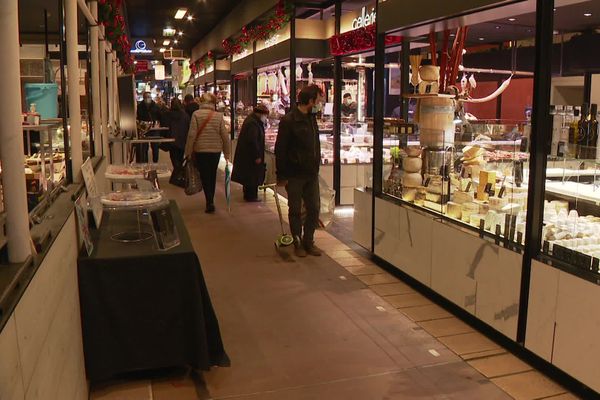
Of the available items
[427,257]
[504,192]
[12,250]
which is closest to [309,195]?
[427,257]

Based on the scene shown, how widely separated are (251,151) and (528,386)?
5.30m

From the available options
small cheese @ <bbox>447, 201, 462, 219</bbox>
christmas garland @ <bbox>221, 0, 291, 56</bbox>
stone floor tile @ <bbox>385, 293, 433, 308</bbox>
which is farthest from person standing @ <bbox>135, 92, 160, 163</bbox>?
small cheese @ <bbox>447, 201, 462, 219</bbox>

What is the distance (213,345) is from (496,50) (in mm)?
7512

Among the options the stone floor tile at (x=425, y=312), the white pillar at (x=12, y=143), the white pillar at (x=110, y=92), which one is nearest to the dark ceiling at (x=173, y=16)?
the white pillar at (x=110, y=92)

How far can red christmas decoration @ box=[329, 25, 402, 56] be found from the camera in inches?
274

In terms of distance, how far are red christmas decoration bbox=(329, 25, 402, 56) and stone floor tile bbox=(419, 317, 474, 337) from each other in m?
3.27

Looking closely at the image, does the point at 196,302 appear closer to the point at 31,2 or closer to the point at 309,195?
the point at 309,195

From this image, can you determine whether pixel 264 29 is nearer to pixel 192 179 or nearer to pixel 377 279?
pixel 192 179

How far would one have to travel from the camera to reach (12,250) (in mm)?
1667

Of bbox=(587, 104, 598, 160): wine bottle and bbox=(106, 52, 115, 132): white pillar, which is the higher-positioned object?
bbox=(106, 52, 115, 132): white pillar

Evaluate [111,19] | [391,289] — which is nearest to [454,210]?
[391,289]

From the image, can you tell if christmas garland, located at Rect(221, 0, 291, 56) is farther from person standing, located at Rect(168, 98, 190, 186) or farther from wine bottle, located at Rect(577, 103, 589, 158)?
wine bottle, located at Rect(577, 103, 589, 158)

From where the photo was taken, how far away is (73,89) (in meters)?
3.61

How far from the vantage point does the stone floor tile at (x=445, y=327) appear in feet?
12.9
